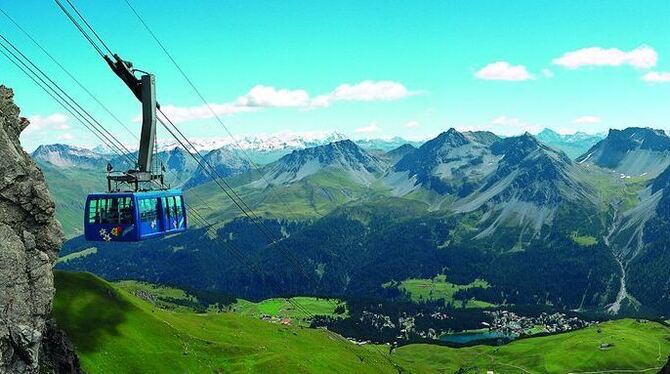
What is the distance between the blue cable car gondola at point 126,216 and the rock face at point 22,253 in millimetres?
8125

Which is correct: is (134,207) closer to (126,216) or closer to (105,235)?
(126,216)

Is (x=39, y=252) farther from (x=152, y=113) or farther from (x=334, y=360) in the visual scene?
(x=334, y=360)

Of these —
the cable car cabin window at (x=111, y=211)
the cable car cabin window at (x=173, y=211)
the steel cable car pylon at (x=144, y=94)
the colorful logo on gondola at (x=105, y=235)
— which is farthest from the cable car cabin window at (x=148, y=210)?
the steel cable car pylon at (x=144, y=94)

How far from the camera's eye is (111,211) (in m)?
60.3

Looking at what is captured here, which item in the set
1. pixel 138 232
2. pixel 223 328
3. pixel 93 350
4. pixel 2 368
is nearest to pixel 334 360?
pixel 223 328

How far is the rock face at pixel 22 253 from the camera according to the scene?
4653cm

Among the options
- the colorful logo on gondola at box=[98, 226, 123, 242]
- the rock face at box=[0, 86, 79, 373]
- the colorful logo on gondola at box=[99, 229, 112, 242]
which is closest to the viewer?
the rock face at box=[0, 86, 79, 373]

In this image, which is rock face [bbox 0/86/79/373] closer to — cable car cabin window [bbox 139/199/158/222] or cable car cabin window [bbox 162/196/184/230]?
cable car cabin window [bbox 139/199/158/222]

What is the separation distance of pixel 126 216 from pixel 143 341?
68.6 metres

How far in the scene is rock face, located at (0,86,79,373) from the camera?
4653 centimetres

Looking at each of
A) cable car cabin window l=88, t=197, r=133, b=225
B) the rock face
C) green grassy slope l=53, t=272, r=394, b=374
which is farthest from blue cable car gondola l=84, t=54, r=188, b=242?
green grassy slope l=53, t=272, r=394, b=374

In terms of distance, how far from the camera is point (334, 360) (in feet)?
553

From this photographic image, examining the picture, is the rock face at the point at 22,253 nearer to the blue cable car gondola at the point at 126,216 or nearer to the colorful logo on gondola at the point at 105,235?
the colorful logo on gondola at the point at 105,235

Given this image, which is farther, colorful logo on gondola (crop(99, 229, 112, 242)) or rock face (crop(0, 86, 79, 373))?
colorful logo on gondola (crop(99, 229, 112, 242))
